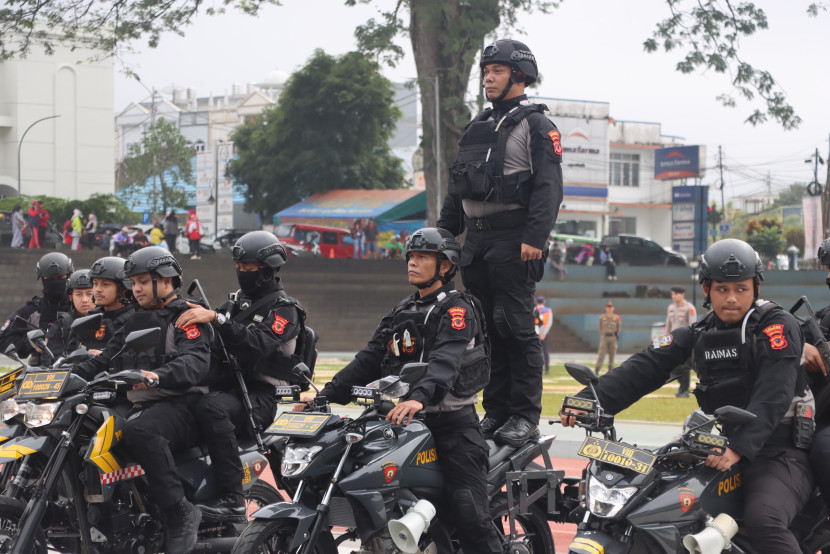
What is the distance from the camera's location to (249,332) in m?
6.28

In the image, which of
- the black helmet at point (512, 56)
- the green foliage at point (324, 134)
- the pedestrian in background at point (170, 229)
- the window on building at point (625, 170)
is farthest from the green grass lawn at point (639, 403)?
the window on building at point (625, 170)

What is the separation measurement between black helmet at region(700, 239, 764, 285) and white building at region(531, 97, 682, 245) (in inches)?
2321

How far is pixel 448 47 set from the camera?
2072 cm

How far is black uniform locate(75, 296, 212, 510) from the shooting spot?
5.76 metres

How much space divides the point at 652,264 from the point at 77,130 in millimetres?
25231

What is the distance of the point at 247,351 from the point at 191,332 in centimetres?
40

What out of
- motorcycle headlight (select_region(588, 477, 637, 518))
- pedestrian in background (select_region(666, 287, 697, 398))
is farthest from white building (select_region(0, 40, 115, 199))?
motorcycle headlight (select_region(588, 477, 637, 518))

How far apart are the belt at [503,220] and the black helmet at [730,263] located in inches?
57.0

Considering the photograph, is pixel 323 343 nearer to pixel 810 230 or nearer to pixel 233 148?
pixel 810 230

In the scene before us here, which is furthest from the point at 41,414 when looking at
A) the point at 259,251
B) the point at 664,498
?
the point at 664,498

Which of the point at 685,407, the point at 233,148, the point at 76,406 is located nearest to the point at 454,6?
the point at 685,407

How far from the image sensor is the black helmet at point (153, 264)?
6.20 m

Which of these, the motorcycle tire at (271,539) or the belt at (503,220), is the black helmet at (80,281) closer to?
the belt at (503,220)

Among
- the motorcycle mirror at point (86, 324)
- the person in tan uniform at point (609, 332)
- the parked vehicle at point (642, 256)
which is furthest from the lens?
the parked vehicle at point (642, 256)
